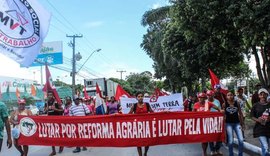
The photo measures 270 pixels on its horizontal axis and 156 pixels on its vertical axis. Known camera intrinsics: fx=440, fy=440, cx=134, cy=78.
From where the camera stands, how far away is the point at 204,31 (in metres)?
17.7

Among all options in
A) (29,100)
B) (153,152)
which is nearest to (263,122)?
(153,152)

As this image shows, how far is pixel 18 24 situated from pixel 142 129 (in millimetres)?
4176

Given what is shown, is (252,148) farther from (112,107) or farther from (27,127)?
(112,107)

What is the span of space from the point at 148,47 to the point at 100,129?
38.2 m

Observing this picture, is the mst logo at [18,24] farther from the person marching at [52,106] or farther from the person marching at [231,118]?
the person marching at [52,106]

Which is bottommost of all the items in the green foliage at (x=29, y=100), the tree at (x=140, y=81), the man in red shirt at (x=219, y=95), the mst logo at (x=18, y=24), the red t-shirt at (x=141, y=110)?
the red t-shirt at (x=141, y=110)

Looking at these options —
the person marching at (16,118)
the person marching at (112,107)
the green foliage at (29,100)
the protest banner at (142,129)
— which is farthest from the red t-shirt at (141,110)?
the green foliage at (29,100)

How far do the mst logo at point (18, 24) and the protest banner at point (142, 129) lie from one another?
3538 mm

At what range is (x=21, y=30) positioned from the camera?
6.88 m

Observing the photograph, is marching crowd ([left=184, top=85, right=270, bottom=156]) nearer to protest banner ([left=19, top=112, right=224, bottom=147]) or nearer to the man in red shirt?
the man in red shirt

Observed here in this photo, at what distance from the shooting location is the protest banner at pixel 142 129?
32.6 ft

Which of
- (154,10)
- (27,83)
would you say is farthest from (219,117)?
(27,83)

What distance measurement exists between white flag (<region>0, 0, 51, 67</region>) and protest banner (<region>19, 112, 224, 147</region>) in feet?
11.4

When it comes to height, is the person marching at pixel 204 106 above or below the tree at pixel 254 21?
below
